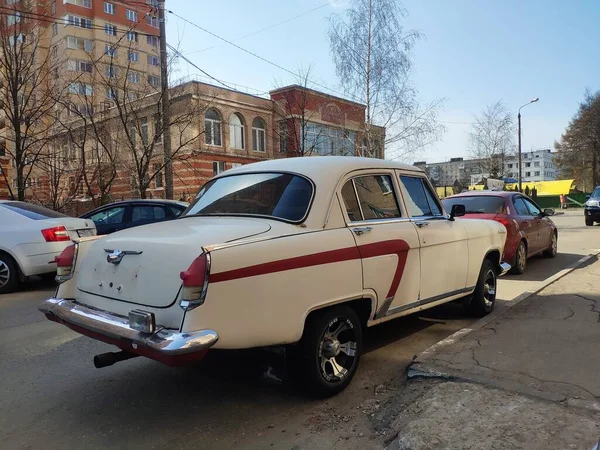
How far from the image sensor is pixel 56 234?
812 cm

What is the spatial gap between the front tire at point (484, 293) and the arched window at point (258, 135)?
3272 centimetres

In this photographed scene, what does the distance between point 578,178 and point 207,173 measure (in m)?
64.3

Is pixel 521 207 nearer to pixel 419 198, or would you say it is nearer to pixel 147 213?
pixel 419 198

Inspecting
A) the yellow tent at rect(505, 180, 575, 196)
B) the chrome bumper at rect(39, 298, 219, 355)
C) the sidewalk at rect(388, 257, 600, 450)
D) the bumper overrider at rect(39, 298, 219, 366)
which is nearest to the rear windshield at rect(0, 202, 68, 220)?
the chrome bumper at rect(39, 298, 219, 355)

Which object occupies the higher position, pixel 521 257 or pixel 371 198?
pixel 371 198

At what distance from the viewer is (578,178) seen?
7406 centimetres

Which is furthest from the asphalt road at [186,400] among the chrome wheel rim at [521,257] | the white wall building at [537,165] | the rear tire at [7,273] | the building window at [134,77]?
the white wall building at [537,165]

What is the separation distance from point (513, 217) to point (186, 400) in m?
7.01

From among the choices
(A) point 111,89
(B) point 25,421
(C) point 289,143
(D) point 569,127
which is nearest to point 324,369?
(B) point 25,421

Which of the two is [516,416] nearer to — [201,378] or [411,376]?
[411,376]

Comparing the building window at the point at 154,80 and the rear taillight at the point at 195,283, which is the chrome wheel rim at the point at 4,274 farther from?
the building window at the point at 154,80

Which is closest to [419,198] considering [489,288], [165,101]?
[489,288]

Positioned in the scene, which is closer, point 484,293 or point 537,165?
point 484,293

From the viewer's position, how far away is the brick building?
54.1 ft
